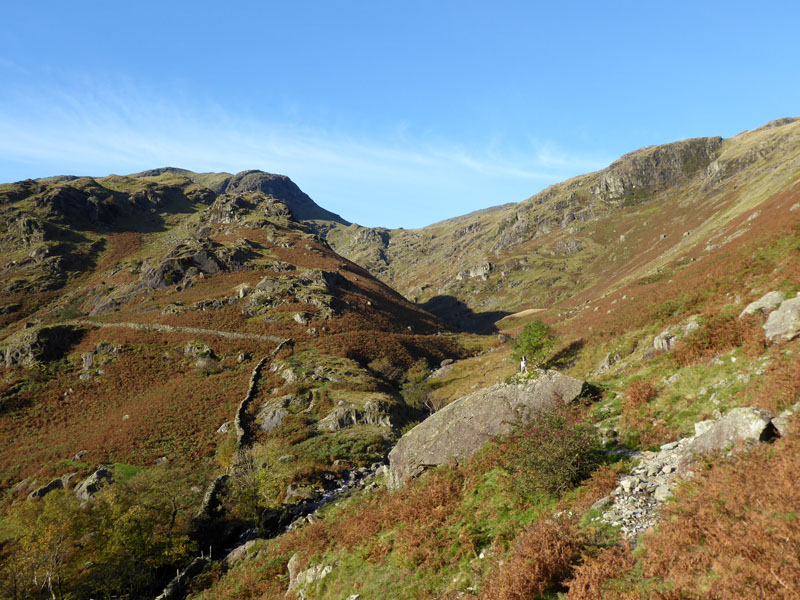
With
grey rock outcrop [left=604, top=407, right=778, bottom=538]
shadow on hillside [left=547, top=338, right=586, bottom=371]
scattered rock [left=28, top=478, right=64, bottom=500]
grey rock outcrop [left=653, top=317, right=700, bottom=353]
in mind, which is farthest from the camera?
shadow on hillside [left=547, top=338, right=586, bottom=371]

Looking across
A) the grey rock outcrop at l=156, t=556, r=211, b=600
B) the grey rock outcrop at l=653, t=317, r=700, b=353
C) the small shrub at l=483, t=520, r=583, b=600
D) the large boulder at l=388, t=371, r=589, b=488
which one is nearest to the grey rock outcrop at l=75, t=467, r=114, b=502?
the grey rock outcrop at l=156, t=556, r=211, b=600

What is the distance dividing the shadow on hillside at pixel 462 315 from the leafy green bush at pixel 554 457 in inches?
4559

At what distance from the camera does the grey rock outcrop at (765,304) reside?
16.1 metres

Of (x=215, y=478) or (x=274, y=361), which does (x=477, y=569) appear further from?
(x=274, y=361)

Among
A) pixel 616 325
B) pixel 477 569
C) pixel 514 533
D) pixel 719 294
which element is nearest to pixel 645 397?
pixel 514 533

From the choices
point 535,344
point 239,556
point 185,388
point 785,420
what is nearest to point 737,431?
point 785,420

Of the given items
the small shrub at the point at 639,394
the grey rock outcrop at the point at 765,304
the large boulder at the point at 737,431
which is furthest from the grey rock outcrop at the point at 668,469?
the grey rock outcrop at the point at 765,304

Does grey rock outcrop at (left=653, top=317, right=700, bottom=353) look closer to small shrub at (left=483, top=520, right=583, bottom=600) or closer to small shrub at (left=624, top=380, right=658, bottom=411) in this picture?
small shrub at (left=624, top=380, right=658, bottom=411)

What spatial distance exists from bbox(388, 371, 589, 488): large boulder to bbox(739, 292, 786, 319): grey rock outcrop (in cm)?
788

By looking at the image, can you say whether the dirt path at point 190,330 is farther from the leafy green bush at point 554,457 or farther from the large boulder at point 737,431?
the large boulder at point 737,431

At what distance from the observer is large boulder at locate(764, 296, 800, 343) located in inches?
524

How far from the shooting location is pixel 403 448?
62.8 ft

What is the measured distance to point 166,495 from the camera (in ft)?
91.2

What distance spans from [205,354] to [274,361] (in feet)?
42.2
